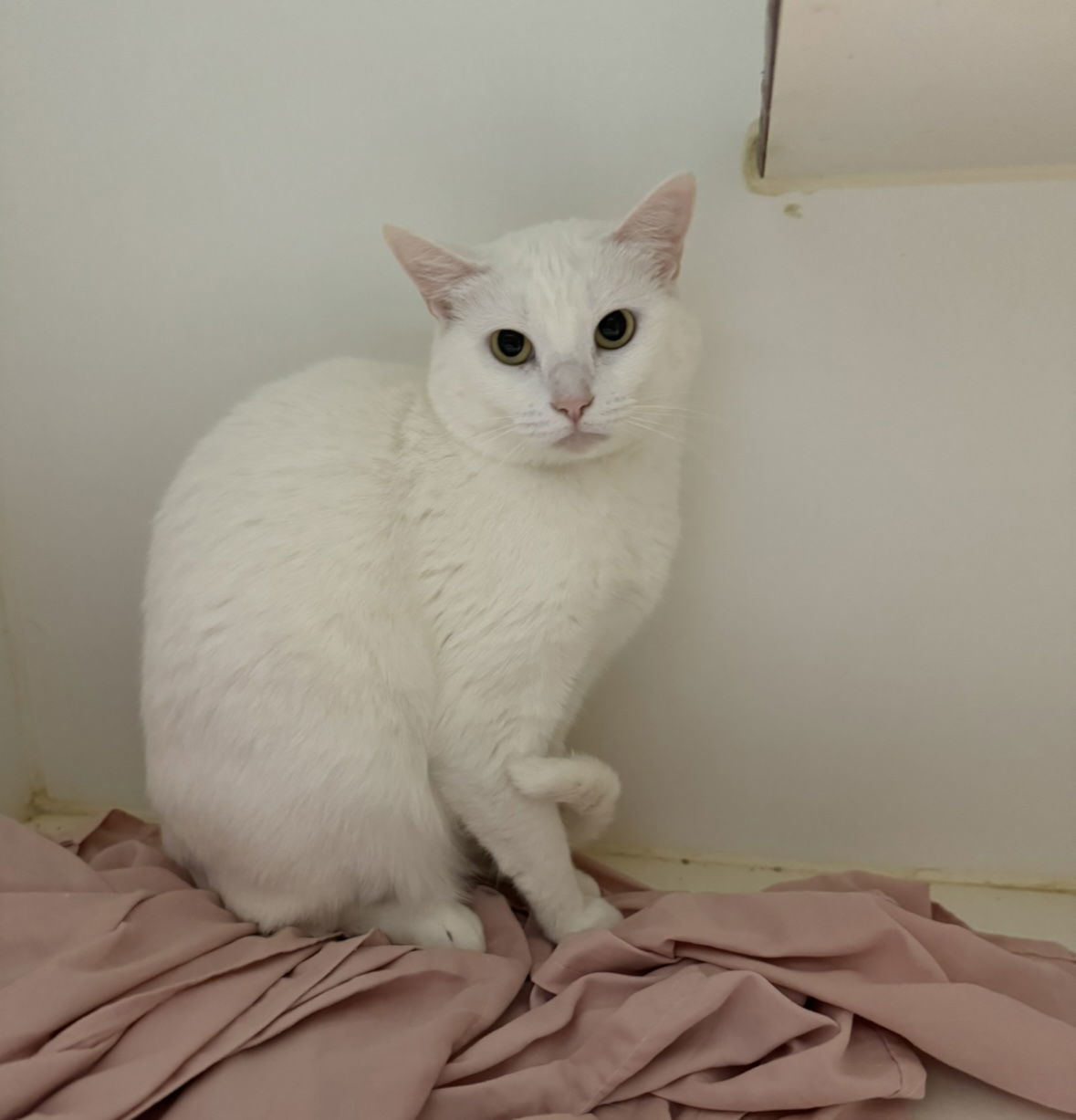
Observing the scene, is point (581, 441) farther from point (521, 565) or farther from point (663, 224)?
point (663, 224)

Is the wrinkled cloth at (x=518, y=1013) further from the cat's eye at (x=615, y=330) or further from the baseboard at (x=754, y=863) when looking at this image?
the cat's eye at (x=615, y=330)

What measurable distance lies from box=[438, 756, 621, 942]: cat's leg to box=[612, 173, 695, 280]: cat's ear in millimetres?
649

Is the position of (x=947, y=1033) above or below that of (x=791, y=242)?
below

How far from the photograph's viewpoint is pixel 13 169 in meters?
1.42

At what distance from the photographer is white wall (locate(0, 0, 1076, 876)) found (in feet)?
4.18

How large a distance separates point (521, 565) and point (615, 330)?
0.98 ft

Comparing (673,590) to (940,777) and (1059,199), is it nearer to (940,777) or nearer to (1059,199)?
(940,777)

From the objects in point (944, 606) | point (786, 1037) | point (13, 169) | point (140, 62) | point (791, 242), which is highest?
point (140, 62)

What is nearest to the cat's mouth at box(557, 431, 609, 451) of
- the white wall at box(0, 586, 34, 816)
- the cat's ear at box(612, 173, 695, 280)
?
the cat's ear at box(612, 173, 695, 280)

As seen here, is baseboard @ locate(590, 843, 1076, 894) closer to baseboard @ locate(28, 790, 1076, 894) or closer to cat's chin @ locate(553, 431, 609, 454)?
baseboard @ locate(28, 790, 1076, 894)

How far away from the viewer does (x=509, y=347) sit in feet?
3.69

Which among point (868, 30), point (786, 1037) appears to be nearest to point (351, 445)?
point (868, 30)

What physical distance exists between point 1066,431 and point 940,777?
0.58 meters

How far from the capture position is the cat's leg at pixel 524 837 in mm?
1194
